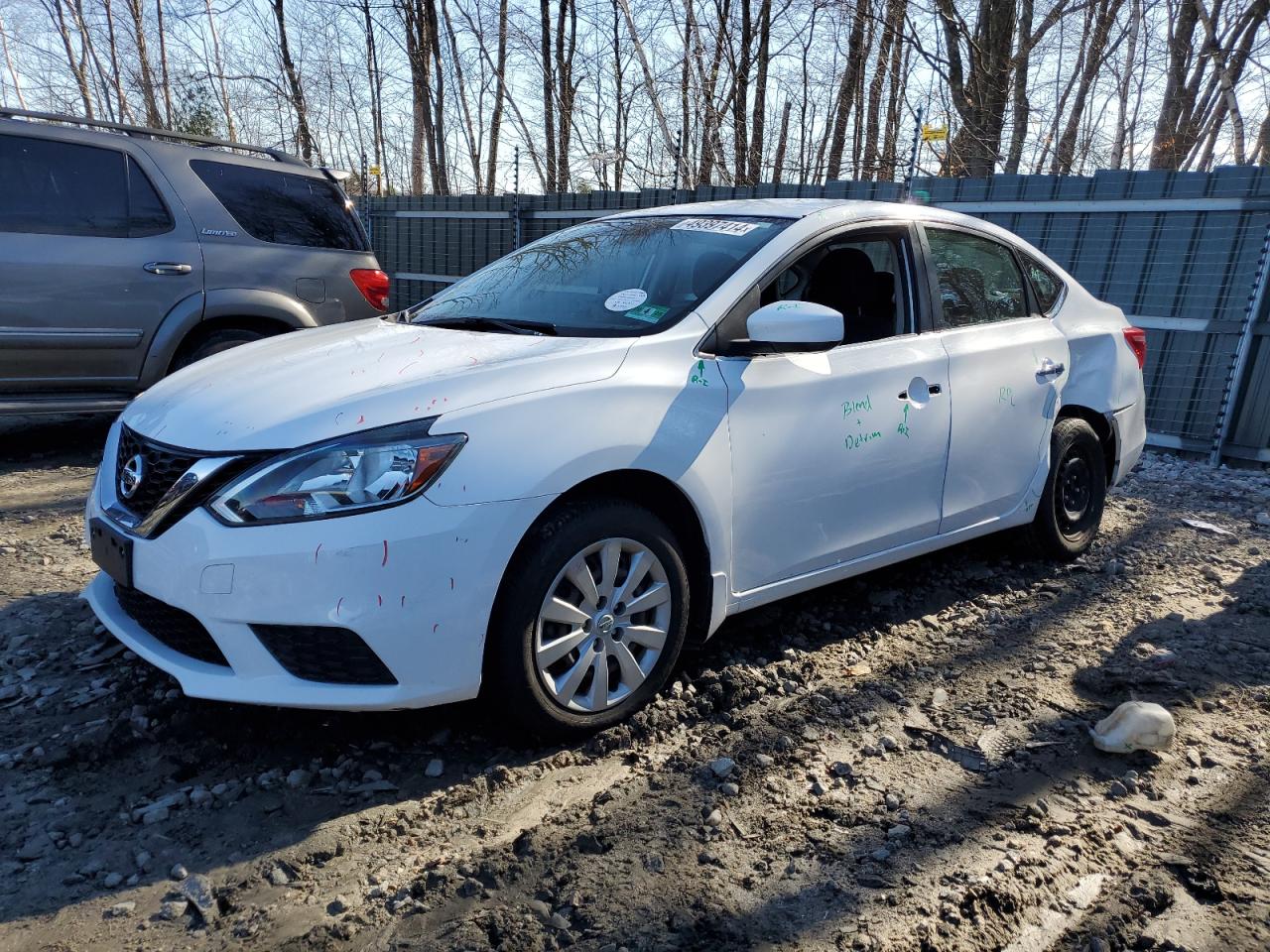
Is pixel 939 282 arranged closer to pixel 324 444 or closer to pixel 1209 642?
pixel 1209 642

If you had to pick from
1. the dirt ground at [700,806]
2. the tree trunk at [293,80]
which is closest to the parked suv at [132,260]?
the dirt ground at [700,806]

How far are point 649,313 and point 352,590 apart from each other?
1.37 metres

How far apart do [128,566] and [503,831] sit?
1265 mm

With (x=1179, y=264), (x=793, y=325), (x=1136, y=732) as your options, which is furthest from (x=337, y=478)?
(x=1179, y=264)

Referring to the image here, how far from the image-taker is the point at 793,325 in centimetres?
295

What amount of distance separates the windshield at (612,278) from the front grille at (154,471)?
3.77ft

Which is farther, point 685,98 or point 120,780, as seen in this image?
point 685,98

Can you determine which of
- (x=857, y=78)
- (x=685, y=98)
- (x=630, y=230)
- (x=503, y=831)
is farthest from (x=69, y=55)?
(x=503, y=831)

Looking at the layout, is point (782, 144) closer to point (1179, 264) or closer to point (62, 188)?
point (1179, 264)

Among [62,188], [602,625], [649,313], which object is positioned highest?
[62,188]

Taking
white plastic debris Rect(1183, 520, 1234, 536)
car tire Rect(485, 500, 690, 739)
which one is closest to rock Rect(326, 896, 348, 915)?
car tire Rect(485, 500, 690, 739)

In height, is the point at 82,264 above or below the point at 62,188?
below

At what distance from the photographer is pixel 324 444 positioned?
7.89 ft

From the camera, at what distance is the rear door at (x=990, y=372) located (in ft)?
12.3
